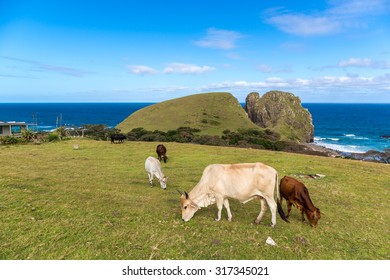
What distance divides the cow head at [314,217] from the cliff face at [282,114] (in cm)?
9917

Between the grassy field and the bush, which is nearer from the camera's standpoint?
the grassy field

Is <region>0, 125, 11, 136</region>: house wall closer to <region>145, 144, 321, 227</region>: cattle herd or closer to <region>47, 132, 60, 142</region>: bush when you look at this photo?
<region>47, 132, 60, 142</region>: bush

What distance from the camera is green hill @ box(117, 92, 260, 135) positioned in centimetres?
8944

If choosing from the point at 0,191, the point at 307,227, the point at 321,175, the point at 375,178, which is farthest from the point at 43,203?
the point at 375,178

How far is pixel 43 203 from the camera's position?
407 inches

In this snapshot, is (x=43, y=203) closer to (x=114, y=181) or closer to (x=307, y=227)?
(x=114, y=181)

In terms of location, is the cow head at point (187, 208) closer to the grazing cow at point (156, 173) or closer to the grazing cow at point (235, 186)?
the grazing cow at point (235, 186)

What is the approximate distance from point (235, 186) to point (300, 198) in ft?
9.01

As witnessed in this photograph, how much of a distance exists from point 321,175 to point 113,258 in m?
16.5

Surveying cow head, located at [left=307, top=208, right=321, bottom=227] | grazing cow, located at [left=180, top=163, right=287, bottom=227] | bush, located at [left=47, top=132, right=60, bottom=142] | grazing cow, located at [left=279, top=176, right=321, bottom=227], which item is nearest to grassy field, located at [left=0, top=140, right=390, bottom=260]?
cow head, located at [left=307, top=208, right=321, bottom=227]

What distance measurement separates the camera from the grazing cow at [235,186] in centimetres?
908

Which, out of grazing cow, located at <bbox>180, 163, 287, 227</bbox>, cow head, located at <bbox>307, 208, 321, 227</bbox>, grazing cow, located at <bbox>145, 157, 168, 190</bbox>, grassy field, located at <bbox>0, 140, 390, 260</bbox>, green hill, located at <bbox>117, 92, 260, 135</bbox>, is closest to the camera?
grassy field, located at <bbox>0, 140, 390, 260</bbox>

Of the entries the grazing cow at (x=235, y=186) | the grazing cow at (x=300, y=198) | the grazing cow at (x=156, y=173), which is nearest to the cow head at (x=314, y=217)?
the grazing cow at (x=300, y=198)

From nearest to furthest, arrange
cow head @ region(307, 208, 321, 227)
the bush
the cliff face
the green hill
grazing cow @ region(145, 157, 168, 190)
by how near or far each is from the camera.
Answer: cow head @ region(307, 208, 321, 227), grazing cow @ region(145, 157, 168, 190), the bush, the green hill, the cliff face
